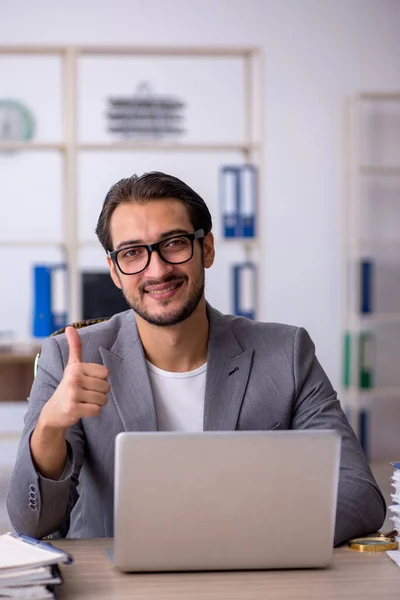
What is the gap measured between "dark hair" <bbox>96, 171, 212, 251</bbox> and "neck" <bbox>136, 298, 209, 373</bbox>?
0.66 ft

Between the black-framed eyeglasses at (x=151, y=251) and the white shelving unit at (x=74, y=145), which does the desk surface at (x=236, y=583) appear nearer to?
the black-framed eyeglasses at (x=151, y=251)

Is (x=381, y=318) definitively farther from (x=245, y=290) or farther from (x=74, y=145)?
(x=74, y=145)

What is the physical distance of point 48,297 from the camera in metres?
4.52

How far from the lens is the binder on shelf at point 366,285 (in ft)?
17.2

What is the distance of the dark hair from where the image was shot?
6.36 ft

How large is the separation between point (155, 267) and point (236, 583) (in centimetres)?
74

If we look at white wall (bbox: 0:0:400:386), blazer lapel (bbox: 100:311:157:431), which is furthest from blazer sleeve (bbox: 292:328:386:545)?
white wall (bbox: 0:0:400:386)

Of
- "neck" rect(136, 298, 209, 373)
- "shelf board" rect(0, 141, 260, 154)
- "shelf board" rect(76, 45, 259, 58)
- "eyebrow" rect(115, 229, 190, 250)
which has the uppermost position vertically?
"shelf board" rect(76, 45, 259, 58)

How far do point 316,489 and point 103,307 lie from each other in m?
3.37

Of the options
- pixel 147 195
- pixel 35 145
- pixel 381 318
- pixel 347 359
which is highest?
pixel 35 145

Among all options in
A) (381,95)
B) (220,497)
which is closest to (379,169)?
(381,95)

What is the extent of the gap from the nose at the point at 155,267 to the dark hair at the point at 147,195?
0.13 meters

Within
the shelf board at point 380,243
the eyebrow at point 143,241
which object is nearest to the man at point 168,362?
the eyebrow at point 143,241

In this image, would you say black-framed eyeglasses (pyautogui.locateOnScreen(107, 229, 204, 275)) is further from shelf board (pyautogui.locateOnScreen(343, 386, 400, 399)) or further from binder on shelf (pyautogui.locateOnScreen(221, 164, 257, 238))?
shelf board (pyautogui.locateOnScreen(343, 386, 400, 399))
